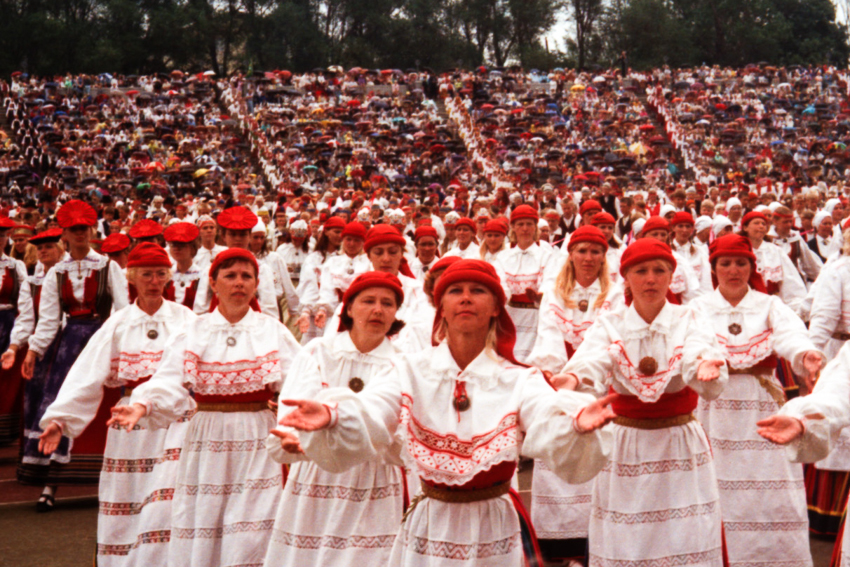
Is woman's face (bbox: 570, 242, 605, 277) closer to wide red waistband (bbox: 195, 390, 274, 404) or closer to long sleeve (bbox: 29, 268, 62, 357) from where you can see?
wide red waistband (bbox: 195, 390, 274, 404)

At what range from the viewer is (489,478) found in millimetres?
3441

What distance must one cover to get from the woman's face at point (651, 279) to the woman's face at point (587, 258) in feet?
6.05

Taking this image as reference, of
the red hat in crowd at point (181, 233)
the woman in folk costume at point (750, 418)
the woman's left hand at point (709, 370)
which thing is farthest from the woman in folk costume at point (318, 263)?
the woman's left hand at point (709, 370)

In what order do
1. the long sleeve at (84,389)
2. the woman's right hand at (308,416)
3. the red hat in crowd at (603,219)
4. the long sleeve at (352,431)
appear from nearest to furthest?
the woman's right hand at (308,416), the long sleeve at (352,431), the long sleeve at (84,389), the red hat in crowd at (603,219)

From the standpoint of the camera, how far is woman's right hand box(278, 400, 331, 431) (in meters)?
3.05

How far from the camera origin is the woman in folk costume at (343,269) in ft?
31.5

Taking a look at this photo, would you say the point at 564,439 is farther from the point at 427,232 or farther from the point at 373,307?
the point at 427,232

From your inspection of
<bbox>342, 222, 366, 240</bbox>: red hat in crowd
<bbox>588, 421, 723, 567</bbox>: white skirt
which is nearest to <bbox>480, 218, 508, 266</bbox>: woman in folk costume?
<bbox>342, 222, 366, 240</bbox>: red hat in crowd

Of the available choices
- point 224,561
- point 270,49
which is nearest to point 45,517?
point 224,561

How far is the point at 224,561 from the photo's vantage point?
4.96 metres

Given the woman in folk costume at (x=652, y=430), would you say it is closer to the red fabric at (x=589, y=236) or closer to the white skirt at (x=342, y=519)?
the white skirt at (x=342, y=519)

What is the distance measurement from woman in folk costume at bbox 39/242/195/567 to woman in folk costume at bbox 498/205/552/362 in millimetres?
4160

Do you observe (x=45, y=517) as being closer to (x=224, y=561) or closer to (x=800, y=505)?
(x=224, y=561)

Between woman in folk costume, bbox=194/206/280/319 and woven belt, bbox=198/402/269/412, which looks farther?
woman in folk costume, bbox=194/206/280/319
